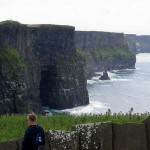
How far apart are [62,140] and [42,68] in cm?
11498

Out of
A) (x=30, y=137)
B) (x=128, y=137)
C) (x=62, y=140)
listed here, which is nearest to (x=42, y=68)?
(x=128, y=137)

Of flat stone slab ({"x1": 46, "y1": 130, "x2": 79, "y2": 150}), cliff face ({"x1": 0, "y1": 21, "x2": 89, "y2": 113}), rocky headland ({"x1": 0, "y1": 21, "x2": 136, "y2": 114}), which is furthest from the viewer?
cliff face ({"x1": 0, "y1": 21, "x2": 89, "y2": 113})

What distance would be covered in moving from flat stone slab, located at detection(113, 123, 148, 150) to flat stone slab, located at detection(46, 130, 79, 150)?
1357mm

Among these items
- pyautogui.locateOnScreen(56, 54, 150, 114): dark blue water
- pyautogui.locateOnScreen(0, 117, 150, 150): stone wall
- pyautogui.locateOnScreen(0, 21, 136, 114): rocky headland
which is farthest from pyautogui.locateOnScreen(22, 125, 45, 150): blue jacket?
pyautogui.locateOnScreen(56, 54, 150, 114): dark blue water

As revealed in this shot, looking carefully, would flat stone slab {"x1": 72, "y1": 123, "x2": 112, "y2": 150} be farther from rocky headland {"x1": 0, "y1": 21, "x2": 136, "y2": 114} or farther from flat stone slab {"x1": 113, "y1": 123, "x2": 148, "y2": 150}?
rocky headland {"x1": 0, "y1": 21, "x2": 136, "y2": 114}

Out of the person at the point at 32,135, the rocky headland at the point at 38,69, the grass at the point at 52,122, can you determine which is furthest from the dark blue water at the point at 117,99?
the person at the point at 32,135

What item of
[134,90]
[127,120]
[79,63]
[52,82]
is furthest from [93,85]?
[127,120]

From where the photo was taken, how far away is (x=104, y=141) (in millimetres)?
12797

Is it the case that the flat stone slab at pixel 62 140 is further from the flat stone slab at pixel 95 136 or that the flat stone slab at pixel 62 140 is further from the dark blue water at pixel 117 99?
the dark blue water at pixel 117 99

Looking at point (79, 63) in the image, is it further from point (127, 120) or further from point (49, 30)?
point (127, 120)

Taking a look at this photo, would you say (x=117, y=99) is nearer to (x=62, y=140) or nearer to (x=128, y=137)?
(x=128, y=137)

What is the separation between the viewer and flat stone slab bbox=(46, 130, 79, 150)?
40.2ft

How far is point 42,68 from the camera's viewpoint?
4993 inches

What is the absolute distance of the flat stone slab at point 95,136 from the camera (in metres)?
12.7
